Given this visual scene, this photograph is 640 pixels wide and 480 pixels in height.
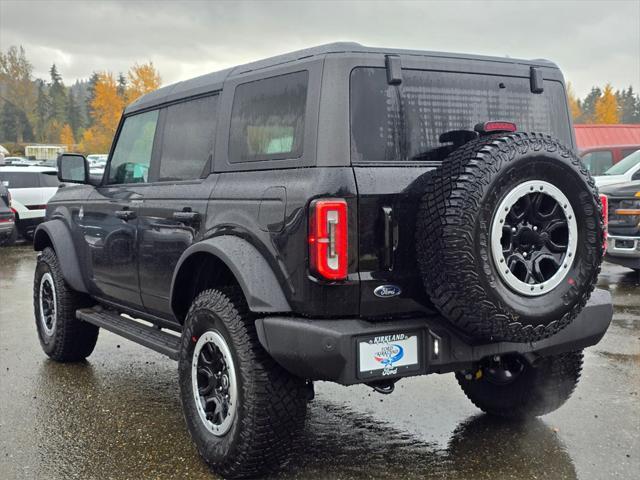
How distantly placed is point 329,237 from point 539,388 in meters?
1.84

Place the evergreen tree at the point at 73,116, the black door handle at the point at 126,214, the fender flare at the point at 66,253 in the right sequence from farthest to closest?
1. the evergreen tree at the point at 73,116
2. the fender flare at the point at 66,253
3. the black door handle at the point at 126,214

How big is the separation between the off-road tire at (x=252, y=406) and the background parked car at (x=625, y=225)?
6941 mm

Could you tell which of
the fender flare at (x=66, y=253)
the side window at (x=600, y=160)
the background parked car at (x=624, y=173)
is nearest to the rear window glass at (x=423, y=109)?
the fender flare at (x=66, y=253)

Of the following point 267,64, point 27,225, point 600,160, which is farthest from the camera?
point 27,225

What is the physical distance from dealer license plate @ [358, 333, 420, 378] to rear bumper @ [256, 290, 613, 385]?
0.01 metres

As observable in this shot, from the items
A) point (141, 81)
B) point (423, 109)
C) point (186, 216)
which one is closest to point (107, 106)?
point (141, 81)

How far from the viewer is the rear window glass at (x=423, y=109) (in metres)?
3.31

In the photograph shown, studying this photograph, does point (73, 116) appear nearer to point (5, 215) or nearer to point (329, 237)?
point (5, 215)

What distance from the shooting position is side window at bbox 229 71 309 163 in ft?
11.2

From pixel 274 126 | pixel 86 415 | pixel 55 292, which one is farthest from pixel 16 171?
pixel 274 126

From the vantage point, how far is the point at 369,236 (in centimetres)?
318

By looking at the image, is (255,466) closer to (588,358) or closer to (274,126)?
(274,126)

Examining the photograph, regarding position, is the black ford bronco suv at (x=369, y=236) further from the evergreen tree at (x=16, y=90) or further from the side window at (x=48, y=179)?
the evergreen tree at (x=16, y=90)

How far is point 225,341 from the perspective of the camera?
3.50m
